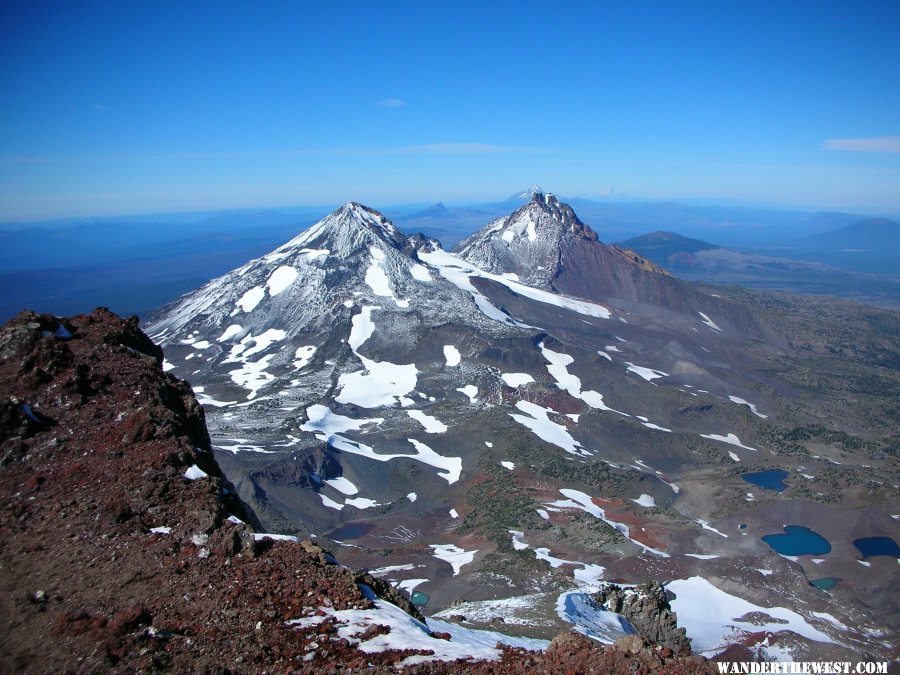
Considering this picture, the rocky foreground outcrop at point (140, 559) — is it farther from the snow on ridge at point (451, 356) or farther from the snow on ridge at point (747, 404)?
the snow on ridge at point (747, 404)

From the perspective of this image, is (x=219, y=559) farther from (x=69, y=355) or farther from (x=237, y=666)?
(x=69, y=355)

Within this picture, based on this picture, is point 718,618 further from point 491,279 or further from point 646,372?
point 491,279

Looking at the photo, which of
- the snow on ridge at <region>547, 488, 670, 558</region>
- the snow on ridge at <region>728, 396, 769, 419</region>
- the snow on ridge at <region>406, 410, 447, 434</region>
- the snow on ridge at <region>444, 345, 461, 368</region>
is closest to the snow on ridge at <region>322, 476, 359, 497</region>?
the snow on ridge at <region>406, 410, 447, 434</region>

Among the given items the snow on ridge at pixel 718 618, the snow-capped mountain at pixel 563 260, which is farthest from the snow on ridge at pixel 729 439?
the snow-capped mountain at pixel 563 260

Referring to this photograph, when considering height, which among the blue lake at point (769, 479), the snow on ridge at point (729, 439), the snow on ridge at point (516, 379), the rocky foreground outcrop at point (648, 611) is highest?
the rocky foreground outcrop at point (648, 611)

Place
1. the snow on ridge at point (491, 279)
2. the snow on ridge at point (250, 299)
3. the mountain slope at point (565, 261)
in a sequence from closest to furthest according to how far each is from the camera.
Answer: the snow on ridge at point (250, 299) → the snow on ridge at point (491, 279) → the mountain slope at point (565, 261)

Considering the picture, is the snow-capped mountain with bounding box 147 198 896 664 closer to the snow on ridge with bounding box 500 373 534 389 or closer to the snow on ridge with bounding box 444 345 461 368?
the snow on ridge with bounding box 500 373 534 389

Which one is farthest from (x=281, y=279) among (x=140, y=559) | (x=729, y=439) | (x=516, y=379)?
(x=140, y=559)
